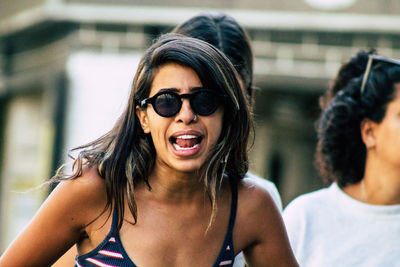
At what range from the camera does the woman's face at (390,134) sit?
3564 millimetres

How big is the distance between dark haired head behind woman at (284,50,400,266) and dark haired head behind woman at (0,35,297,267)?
59cm

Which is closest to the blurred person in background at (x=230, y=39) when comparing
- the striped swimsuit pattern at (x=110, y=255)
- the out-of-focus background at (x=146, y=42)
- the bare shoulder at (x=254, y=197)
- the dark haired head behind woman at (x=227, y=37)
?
the dark haired head behind woman at (x=227, y=37)

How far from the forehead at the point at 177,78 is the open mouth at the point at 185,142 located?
0.60 ft

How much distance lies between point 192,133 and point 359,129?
1.42 metres

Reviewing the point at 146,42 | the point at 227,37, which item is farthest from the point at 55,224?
the point at 146,42

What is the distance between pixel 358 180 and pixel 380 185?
194mm

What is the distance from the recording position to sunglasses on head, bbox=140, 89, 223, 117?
107 inches

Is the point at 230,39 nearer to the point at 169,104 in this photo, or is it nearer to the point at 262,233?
the point at 169,104

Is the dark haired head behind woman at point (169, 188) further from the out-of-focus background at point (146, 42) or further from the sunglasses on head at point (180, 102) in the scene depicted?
the out-of-focus background at point (146, 42)

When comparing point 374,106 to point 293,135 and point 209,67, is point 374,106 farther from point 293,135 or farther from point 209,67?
point 293,135

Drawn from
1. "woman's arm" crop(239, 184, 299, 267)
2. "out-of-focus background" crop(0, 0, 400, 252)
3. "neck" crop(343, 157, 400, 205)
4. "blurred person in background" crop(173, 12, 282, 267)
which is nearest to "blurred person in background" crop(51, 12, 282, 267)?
"blurred person in background" crop(173, 12, 282, 267)

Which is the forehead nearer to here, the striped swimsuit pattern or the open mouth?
the open mouth

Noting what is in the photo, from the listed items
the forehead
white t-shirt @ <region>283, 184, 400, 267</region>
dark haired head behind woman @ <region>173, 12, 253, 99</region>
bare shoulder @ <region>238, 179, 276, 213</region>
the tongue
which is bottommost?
Answer: white t-shirt @ <region>283, 184, 400, 267</region>

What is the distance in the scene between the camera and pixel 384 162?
11.9 ft
